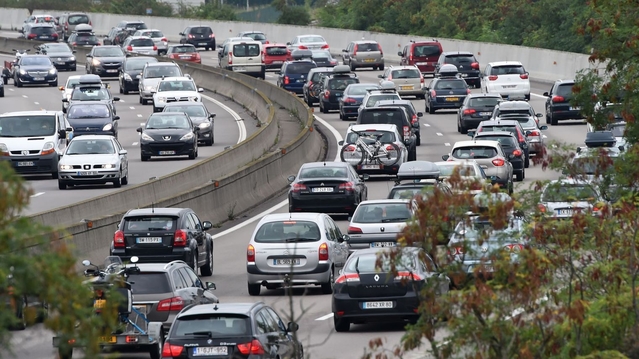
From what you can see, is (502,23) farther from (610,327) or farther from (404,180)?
(610,327)

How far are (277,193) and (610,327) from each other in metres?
24.4

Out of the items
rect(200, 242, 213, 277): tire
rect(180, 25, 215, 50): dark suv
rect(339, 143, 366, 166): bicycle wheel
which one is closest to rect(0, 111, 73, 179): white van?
rect(339, 143, 366, 166): bicycle wheel

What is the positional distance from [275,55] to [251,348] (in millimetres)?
59836

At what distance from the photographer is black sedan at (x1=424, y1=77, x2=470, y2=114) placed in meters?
53.9

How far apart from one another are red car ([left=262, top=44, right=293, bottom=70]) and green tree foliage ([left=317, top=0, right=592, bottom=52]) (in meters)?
→ 15.0

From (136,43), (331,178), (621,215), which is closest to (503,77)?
(331,178)

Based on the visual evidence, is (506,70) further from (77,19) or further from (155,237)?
(77,19)

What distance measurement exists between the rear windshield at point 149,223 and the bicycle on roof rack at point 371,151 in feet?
43.3

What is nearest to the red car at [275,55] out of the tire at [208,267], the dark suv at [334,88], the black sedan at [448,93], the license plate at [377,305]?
the dark suv at [334,88]

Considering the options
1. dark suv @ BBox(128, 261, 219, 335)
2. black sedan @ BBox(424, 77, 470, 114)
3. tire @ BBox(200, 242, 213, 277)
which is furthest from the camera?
black sedan @ BBox(424, 77, 470, 114)

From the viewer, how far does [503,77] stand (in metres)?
56.6

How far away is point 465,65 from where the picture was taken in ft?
206

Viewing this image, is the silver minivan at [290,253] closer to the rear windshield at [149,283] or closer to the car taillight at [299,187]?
the rear windshield at [149,283]

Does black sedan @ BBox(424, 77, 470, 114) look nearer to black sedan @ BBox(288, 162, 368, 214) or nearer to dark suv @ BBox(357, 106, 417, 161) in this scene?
dark suv @ BBox(357, 106, 417, 161)
